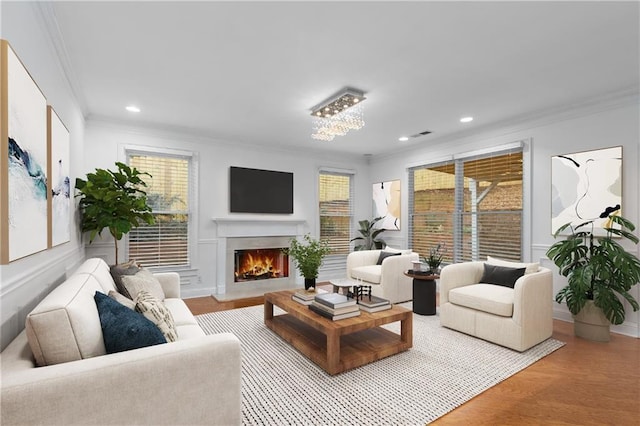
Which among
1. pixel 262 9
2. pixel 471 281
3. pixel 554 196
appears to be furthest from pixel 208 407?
pixel 554 196

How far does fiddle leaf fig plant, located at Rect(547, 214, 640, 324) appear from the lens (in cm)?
304

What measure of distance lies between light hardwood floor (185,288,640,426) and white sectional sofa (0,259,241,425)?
1.41 meters

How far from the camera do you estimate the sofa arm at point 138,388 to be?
3.67 feet

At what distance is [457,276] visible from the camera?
11.8ft

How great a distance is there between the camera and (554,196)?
3.87 meters

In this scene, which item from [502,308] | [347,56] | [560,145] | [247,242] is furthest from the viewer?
[247,242]

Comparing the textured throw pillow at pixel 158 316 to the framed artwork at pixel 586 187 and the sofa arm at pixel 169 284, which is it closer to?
the sofa arm at pixel 169 284

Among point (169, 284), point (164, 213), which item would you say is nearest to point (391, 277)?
point (169, 284)

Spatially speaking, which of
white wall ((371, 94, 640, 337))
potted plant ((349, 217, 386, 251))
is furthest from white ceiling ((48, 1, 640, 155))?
Result: potted plant ((349, 217, 386, 251))

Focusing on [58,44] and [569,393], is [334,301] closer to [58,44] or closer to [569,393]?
[569,393]

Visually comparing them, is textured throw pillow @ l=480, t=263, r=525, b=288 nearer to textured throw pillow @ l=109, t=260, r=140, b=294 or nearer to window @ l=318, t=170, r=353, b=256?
window @ l=318, t=170, r=353, b=256

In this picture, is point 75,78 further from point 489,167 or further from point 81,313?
point 489,167

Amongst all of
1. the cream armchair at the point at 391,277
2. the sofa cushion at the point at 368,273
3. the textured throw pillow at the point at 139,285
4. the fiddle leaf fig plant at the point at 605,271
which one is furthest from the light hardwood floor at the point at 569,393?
the textured throw pillow at the point at 139,285

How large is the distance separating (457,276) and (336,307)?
170 centimetres
